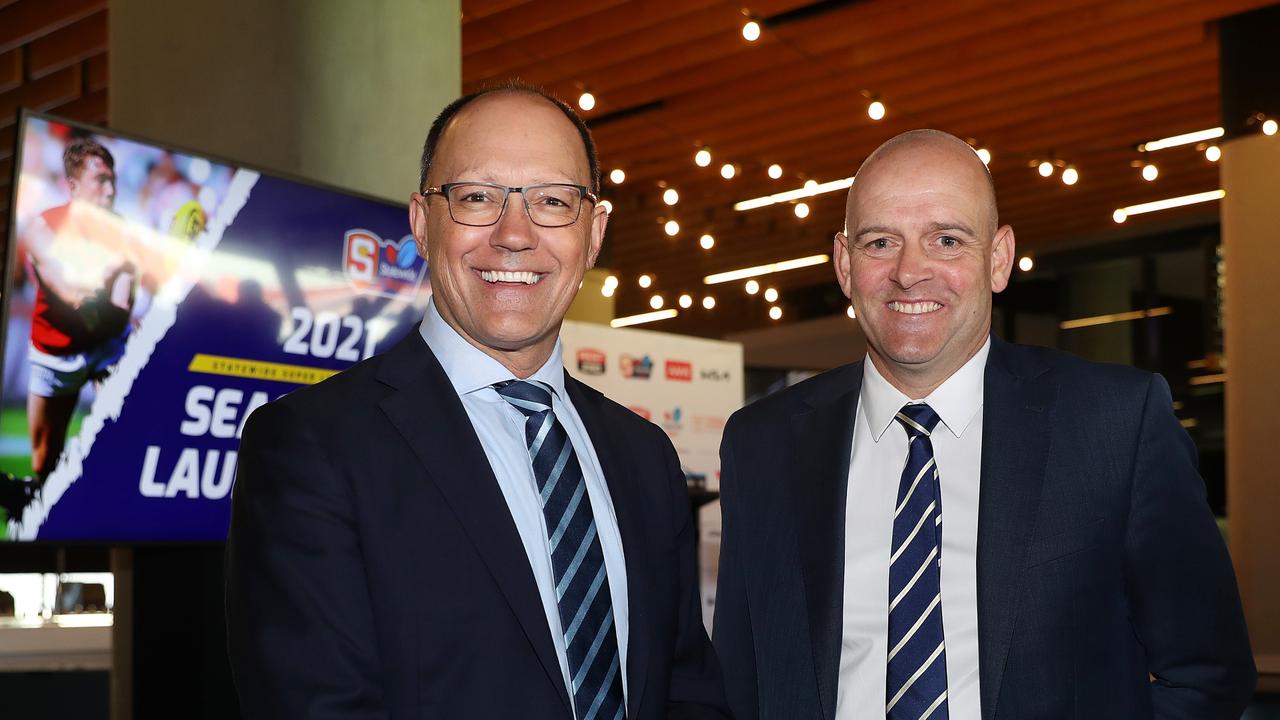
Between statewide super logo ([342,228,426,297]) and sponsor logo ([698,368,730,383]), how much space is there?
15.5 ft

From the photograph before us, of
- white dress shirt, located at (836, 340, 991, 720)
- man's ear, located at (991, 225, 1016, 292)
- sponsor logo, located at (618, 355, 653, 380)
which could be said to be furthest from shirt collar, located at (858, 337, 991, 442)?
sponsor logo, located at (618, 355, 653, 380)

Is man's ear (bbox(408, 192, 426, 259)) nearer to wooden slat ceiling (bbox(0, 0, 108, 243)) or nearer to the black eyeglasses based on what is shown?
the black eyeglasses

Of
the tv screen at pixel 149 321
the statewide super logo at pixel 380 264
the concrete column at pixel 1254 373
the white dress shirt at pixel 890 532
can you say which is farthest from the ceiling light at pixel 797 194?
the white dress shirt at pixel 890 532

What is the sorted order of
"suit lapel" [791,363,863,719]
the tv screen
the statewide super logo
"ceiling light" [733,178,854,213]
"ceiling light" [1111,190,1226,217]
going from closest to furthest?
1. "suit lapel" [791,363,863,719]
2. the tv screen
3. the statewide super logo
4. "ceiling light" [733,178,854,213]
5. "ceiling light" [1111,190,1226,217]

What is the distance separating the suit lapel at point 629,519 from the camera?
5.53 ft

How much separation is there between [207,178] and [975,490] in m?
2.09

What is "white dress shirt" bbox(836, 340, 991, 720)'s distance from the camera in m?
2.05

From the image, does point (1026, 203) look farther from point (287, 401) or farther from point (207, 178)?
point (287, 401)

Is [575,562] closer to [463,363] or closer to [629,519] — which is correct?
[629,519]

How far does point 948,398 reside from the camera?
2.23m

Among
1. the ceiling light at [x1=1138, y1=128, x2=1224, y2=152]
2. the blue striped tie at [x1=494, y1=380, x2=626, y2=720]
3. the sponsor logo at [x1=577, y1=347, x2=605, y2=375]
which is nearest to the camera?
the blue striped tie at [x1=494, y1=380, x2=626, y2=720]

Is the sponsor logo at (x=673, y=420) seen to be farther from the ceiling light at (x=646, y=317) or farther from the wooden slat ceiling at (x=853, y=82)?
the ceiling light at (x=646, y=317)

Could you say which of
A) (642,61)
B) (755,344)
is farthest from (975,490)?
(755,344)

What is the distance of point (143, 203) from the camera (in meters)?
2.97
